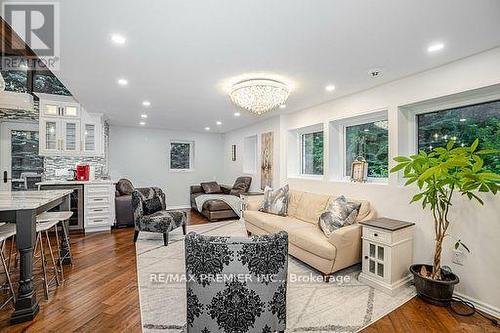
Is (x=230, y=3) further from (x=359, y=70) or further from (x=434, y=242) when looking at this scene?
(x=434, y=242)

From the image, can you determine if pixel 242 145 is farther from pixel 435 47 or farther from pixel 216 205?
pixel 435 47

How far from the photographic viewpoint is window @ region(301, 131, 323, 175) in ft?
15.4

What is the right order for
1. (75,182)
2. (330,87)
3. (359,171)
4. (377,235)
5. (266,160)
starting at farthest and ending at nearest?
(266,160) < (75,182) < (359,171) < (330,87) < (377,235)

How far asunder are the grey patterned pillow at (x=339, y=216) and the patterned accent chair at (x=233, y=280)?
1.61 meters

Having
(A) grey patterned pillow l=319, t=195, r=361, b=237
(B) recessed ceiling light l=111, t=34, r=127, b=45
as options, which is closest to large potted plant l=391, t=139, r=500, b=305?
(A) grey patterned pillow l=319, t=195, r=361, b=237

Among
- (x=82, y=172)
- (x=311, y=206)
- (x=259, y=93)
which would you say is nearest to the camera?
(x=259, y=93)

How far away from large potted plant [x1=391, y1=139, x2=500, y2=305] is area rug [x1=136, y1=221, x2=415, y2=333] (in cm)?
26

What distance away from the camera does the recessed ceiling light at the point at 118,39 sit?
2059 mm

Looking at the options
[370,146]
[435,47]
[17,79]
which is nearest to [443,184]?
[435,47]

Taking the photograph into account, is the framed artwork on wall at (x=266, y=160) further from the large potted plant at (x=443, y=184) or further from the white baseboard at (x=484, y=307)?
the white baseboard at (x=484, y=307)

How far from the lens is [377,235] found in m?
2.72

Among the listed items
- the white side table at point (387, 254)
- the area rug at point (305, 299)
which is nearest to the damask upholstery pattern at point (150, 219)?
the area rug at point (305, 299)

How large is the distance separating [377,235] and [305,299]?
1050 millimetres

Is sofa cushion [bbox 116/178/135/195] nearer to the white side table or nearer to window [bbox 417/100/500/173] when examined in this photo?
the white side table
